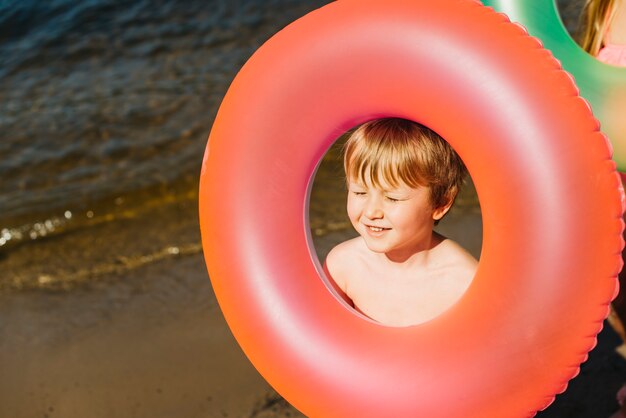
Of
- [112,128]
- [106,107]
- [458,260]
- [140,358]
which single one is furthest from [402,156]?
[106,107]

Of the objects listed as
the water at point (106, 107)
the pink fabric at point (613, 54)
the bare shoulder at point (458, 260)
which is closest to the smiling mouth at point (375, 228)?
the bare shoulder at point (458, 260)

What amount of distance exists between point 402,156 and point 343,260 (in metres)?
0.48

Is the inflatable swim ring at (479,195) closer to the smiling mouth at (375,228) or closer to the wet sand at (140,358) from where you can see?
the smiling mouth at (375,228)

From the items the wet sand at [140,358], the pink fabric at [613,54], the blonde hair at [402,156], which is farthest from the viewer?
the wet sand at [140,358]

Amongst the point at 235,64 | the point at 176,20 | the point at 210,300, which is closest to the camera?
the point at 210,300

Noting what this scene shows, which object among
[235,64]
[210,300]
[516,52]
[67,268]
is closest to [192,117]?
[235,64]

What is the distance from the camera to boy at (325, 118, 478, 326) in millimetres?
2045

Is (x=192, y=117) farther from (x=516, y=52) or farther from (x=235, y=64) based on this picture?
(x=516, y=52)

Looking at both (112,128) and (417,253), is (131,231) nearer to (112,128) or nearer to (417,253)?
(112,128)

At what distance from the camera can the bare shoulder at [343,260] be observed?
2.36m

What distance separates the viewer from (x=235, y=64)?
548cm

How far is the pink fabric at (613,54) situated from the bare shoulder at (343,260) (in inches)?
44.2

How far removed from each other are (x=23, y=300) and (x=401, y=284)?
2049 millimetres

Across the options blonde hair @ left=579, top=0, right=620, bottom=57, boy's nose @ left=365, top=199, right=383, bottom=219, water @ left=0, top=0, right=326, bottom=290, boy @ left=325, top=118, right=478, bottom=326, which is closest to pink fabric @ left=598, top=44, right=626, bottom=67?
blonde hair @ left=579, top=0, right=620, bottom=57
